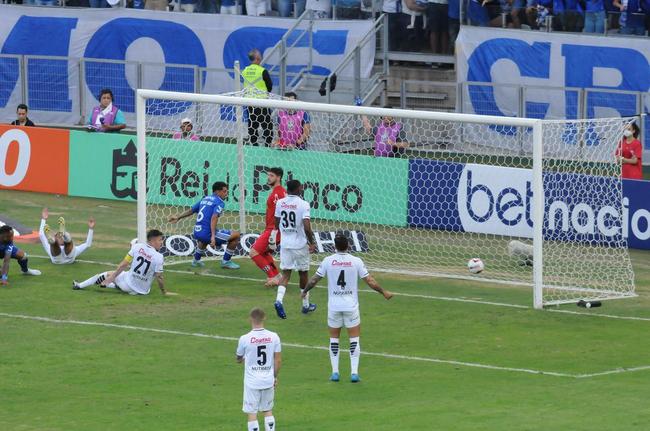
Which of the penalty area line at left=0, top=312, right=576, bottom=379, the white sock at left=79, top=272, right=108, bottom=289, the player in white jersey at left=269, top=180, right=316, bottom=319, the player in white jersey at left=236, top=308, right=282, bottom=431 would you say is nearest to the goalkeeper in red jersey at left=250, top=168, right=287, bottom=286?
the player in white jersey at left=269, top=180, right=316, bottom=319

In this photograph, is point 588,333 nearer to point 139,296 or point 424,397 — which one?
point 424,397

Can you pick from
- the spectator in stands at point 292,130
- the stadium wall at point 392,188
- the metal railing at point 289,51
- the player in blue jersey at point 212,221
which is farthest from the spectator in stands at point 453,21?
the player in blue jersey at point 212,221

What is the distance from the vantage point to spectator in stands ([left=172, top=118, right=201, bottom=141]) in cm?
3098

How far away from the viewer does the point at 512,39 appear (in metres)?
37.6

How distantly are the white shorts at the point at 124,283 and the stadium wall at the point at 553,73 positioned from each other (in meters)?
14.3

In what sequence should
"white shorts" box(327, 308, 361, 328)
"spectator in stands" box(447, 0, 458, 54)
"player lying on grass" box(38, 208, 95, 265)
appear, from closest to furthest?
1. "white shorts" box(327, 308, 361, 328)
2. "player lying on grass" box(38, 208, 95, 265)
3. "spectator in stands" box(447, 0, 458, 54)

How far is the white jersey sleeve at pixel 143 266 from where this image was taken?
24.4 meters

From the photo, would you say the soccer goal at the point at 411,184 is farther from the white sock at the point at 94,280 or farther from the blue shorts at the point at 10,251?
the blue shorts at the point at 10,251

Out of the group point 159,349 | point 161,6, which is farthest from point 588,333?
point 161,6

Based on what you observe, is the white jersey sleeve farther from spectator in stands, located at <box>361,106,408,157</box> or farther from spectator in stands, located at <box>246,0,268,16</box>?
spectator in stands, located at <box>246,0,268,16</box>

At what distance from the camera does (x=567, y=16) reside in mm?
37469

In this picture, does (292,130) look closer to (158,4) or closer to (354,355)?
(354,355)

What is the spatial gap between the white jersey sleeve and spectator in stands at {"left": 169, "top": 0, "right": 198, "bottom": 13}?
18683 mm

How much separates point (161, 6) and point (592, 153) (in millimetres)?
18954
